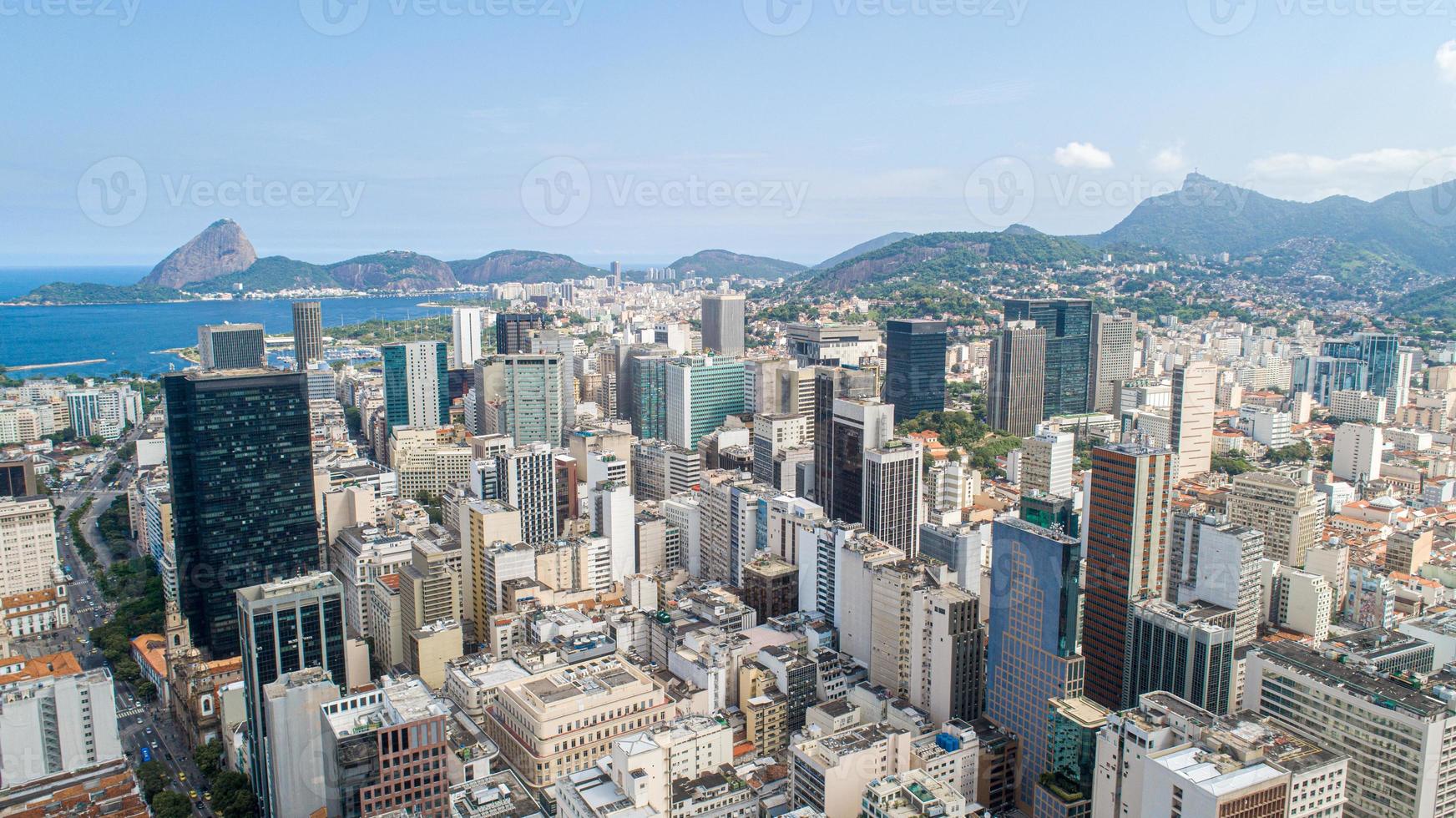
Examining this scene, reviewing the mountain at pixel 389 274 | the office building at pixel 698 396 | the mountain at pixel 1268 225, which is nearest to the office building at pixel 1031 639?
the office building at pixel 698 396

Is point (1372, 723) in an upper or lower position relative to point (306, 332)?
lower

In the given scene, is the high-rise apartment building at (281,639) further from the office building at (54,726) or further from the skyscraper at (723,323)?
the skyscraper at (723,323)

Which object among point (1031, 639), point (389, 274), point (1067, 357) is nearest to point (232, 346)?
point (1067, 357)

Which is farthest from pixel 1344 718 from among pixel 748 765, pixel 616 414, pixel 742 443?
pixel 616 414

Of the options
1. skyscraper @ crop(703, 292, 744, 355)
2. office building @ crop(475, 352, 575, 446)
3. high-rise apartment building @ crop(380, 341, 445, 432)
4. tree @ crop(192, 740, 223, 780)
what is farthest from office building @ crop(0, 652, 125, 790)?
skyscraper @ crop(703, 292, 744, 355)

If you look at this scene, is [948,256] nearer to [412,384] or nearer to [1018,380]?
[1018,380]

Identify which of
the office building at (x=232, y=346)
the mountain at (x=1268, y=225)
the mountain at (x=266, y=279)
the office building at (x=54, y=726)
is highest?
the mountain at (x=1268, y=225)

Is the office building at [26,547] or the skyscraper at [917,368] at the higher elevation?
the skyscraper at [917,368]
